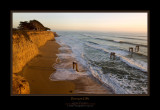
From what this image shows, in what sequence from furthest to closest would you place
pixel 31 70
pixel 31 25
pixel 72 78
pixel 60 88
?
pixel 31 25, pixel 31 70, pixel 72 78, pixel 60 88

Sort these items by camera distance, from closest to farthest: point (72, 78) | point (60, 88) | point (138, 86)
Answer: point (60, 88) → point (138, 86) → point (72, 78)

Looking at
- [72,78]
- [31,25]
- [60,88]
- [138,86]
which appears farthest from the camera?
[31,25]

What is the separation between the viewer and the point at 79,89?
512cm

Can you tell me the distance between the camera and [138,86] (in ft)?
18.8

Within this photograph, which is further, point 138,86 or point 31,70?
point 31,70

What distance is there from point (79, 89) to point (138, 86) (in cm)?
299
